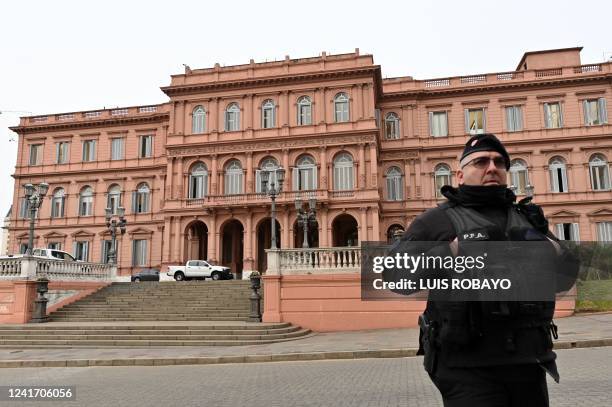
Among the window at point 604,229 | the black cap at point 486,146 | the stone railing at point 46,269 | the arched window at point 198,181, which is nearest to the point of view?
the black cap at point 486,146

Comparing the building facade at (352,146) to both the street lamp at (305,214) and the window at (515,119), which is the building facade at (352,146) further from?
the street lamp at (305,214)

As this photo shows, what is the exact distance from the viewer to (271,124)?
36.8 metres

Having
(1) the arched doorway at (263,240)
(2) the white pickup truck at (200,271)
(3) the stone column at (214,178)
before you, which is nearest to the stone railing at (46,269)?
(2) the white pickup truck at (200,271)

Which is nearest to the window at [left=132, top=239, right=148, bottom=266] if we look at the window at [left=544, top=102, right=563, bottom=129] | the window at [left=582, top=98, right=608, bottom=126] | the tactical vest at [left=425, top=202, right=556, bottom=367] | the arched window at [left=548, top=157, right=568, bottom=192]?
the arched window at [left=548, top=157, right=568, bottom=192]

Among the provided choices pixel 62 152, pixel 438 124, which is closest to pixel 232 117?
pixel 438 124

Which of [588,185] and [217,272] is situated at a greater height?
[588,185]

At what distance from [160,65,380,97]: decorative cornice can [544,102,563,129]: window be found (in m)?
12.9

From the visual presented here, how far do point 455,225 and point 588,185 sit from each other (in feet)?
125

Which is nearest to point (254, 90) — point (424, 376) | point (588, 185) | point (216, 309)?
point (216, 309)

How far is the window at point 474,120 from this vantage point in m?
37.9

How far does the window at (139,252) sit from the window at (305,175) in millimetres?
14220

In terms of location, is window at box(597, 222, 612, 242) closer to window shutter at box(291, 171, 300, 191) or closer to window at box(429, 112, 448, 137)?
window at box(429, 112, 448, 137)

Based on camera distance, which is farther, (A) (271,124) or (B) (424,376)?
(A) (271,124)

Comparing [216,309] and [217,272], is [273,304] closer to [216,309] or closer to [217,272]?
[216,309]
